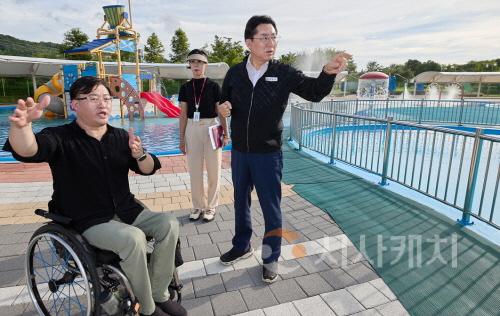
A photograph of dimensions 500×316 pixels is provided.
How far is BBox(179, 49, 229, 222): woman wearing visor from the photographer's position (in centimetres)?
359

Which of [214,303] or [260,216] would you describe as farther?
[260,216]

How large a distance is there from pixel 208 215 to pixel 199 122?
3.56ft

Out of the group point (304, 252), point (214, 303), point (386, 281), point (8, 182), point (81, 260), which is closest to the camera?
point (81, 260)

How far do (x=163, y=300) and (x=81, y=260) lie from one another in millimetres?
605

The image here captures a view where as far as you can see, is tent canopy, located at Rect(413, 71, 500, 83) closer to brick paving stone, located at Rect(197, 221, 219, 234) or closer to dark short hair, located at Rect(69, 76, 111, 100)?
brick paving stone, located at Rect(197, 221, 219, 234)

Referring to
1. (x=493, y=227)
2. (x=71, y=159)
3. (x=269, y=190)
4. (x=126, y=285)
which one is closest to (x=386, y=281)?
(x=269, y=190)

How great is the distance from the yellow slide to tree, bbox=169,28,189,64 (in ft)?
89.2

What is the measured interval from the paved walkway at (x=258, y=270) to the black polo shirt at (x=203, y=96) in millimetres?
1267

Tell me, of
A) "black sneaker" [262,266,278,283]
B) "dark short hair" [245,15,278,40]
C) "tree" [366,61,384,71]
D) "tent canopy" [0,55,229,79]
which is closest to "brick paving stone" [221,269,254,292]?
"black sneaker" [262,266,278,283]

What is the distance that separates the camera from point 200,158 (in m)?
3.71

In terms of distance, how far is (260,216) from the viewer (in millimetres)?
3904

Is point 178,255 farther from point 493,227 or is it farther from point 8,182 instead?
point 8,182

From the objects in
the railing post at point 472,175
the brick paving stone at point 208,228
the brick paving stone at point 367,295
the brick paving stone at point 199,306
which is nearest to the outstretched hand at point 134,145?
the brick paving stone at point 199,306

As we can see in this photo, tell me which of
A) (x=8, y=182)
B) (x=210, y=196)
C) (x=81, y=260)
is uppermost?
(x=81, y=260)
